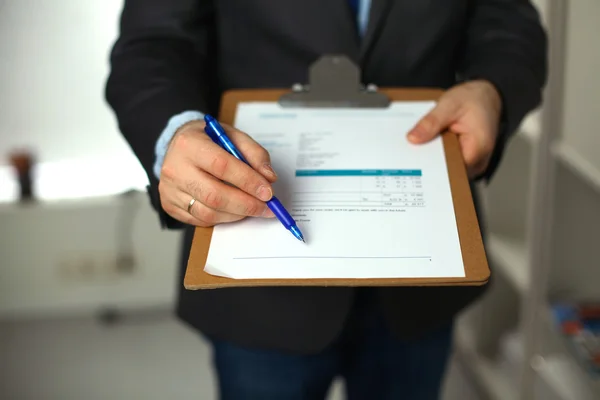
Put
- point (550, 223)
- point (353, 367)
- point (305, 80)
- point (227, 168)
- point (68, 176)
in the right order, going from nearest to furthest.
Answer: point (227, 168) < point (305, 80) < point (353, 367) < point (550, 223) < point (68, 176)

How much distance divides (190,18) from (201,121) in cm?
17

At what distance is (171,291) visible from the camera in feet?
6.18

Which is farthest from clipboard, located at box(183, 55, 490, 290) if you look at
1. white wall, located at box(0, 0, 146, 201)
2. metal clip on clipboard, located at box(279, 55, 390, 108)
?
white wall, located at box(0, 0, 146, 201)

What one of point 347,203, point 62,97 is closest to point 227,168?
point 347,203

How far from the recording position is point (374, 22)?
0.76m

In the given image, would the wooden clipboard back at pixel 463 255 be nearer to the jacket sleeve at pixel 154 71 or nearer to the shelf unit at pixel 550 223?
the jacket sleeve at pixel 154 71

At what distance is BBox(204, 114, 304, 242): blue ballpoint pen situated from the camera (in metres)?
0.60

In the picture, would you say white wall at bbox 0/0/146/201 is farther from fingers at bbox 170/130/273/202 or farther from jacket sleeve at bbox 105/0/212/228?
fingers at bbox 170/130/273/202

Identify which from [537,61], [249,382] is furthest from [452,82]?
[249,382]

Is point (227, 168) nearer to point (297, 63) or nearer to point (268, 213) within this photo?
point (268, 213)

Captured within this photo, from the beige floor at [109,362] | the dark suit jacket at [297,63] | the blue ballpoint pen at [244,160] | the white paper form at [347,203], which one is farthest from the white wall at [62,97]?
the blue ballpoint pen at [244,160]

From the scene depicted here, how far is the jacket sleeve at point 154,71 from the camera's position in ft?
2.28

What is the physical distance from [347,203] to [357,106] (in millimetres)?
163

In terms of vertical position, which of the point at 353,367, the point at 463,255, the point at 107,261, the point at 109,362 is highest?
the point at 463,255
